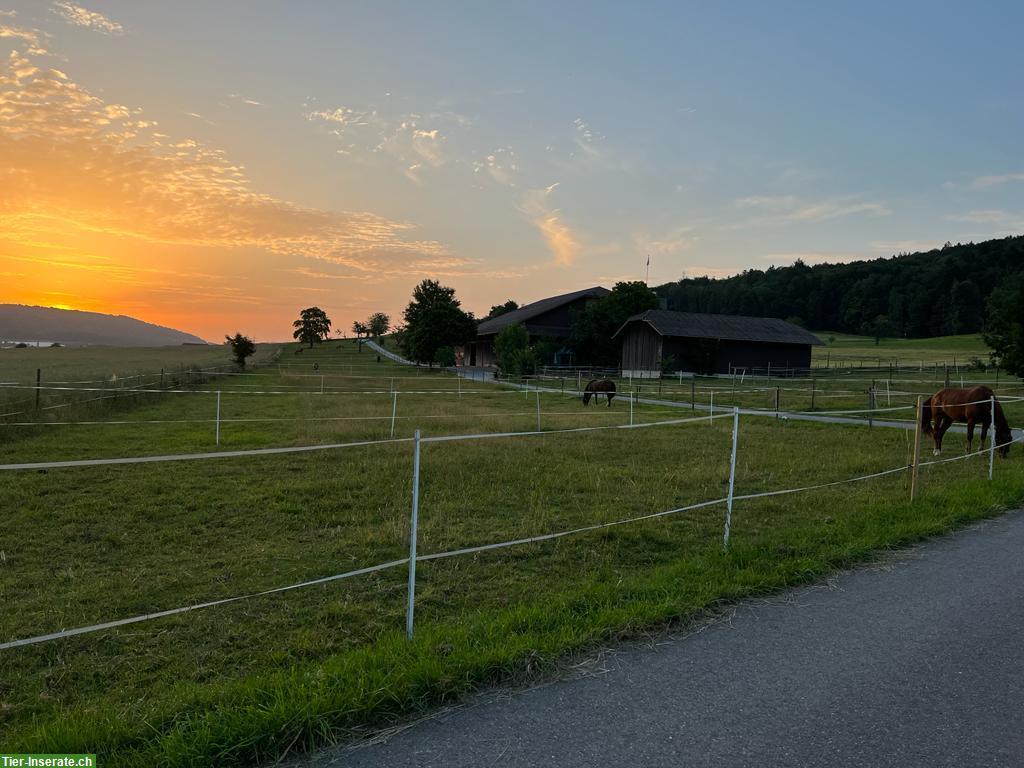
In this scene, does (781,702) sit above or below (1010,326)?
below

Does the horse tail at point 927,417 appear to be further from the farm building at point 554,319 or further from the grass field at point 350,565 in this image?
the farm building at point 554,319

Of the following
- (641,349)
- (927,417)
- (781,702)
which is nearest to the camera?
(781,702)

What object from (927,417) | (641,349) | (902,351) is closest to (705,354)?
(641,349)

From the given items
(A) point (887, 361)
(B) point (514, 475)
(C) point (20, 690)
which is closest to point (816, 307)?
(A) point (887, 361)

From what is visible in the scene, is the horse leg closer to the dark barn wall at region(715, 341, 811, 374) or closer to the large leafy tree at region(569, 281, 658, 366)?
the dark barn wall at region(715, 341, 811, 374)

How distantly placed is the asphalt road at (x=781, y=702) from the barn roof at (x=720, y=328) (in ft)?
135

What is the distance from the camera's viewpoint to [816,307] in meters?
111

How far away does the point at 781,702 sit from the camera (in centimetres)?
326

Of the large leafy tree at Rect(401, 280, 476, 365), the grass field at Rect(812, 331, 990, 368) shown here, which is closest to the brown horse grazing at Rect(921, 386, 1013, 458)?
the grass field at Rect(812, 331, 990, 368)

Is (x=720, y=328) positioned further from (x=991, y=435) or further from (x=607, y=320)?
(x=991, y=435)

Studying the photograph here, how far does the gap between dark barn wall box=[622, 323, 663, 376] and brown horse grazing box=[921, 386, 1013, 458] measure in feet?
104

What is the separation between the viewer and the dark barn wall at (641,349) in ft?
151

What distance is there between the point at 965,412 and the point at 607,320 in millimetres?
39985

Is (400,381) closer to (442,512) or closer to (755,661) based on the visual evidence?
(442,512)
